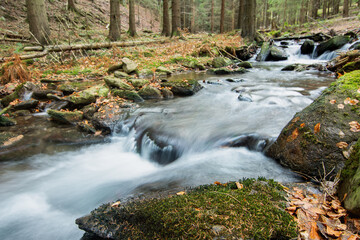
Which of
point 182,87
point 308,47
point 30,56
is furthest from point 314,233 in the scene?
point 308,47

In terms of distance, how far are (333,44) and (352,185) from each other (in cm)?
1541

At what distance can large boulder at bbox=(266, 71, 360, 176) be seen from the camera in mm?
2998

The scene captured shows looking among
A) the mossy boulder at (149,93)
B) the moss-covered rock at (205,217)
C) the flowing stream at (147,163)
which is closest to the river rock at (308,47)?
the flowing stream at (147,163)

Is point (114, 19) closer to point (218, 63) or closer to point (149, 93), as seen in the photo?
point (218, 63)

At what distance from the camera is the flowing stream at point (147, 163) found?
331 cm

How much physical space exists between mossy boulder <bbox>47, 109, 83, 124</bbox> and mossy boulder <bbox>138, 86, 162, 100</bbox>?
2.33 metres

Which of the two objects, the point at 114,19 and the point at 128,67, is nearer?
the point at 128,67

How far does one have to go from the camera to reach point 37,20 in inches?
427

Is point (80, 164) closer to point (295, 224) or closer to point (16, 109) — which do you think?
point (16, 109)

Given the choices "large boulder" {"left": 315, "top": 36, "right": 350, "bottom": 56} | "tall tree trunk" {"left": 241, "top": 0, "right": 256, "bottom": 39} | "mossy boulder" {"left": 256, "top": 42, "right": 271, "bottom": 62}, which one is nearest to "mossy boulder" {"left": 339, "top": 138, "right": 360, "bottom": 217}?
"large boulder" {"left": 315, "top": 36, "right": 350, "bottom": 56}

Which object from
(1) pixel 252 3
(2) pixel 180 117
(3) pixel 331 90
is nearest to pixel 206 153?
(2) pixel 180 117

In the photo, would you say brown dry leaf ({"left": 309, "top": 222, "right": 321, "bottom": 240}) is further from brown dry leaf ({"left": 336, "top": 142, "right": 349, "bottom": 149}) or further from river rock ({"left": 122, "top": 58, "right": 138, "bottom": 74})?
river rock ({"left": 122, "top": 58, "right": 138, "bottom": 74})

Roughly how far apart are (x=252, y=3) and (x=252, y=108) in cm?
1314

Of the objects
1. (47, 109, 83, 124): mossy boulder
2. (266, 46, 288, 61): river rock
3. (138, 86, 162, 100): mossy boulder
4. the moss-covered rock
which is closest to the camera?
the moss-covered rock
